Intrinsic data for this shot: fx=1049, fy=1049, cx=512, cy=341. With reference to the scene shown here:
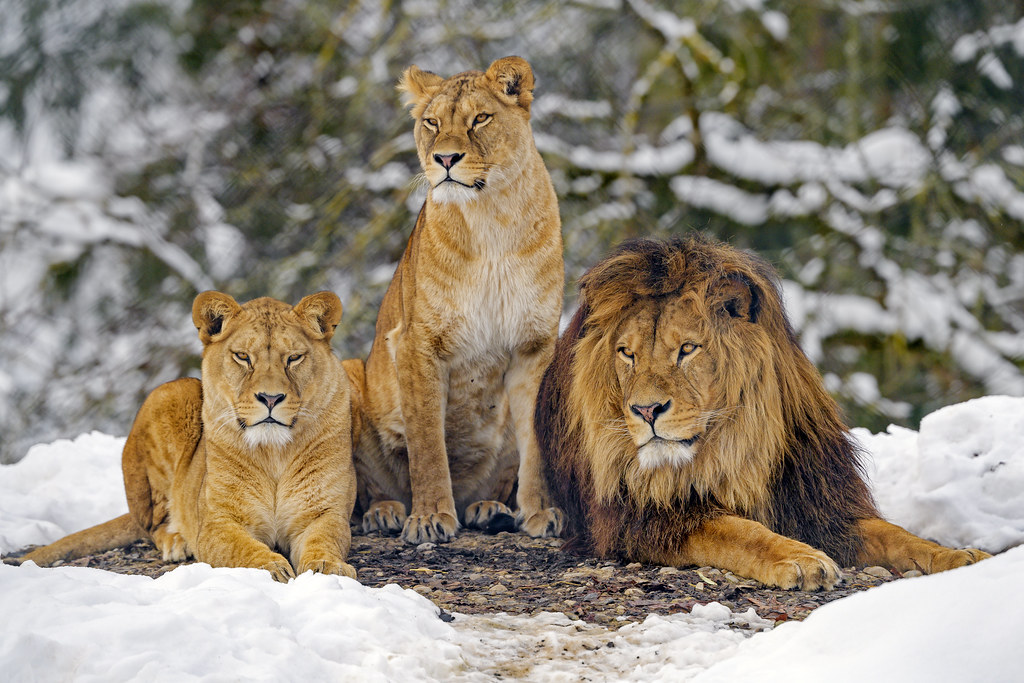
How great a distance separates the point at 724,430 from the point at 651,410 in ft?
0.83

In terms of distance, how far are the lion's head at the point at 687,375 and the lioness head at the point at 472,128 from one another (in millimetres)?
675

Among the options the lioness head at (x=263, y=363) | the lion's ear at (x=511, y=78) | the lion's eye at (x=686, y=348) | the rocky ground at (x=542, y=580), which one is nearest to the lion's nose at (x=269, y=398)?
the lioness head at (x=263, y=363)

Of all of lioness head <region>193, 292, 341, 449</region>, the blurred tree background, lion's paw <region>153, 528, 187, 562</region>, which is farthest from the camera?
the blurred tree background

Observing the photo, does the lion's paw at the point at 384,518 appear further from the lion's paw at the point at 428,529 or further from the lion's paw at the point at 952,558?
the lion's paw at the point at 952,558

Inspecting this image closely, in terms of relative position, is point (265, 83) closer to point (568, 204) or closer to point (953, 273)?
point (568, 204)

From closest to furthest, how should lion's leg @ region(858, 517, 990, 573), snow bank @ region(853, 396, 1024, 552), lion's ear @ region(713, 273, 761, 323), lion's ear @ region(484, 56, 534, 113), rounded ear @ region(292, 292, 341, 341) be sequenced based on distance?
1. lion's leg @ region(858, 517, 990, 573)
2. lion's ear @ region(713, 273, 761, 323)
3. snow bank @ region(853, 396, 1024, 552)
4. rounded ear @ region(292, 292, 341, 341)
5. lion's ear @ region(484, 56, 534, 113)

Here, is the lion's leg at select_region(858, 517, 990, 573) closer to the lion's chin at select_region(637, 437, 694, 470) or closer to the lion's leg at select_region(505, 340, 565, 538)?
the lion's chin at select_region(637, 437, 694, 470)

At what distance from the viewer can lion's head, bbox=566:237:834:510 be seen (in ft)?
9.57

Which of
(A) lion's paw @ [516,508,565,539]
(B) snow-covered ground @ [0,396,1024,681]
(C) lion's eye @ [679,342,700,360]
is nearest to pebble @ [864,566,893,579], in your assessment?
(B) snow-covered ground @ [0,396,1024,681]

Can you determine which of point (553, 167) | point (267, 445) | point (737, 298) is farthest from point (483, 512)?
point (553, 167)

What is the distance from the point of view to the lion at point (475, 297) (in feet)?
12.1

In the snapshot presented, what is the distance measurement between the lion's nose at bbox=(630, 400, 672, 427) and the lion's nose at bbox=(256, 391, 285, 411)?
1054 millimetres

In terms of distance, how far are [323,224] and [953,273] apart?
398cm

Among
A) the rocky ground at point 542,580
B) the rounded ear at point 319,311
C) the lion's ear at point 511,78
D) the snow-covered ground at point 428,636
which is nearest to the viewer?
the snow-covered ground at point 428,636
